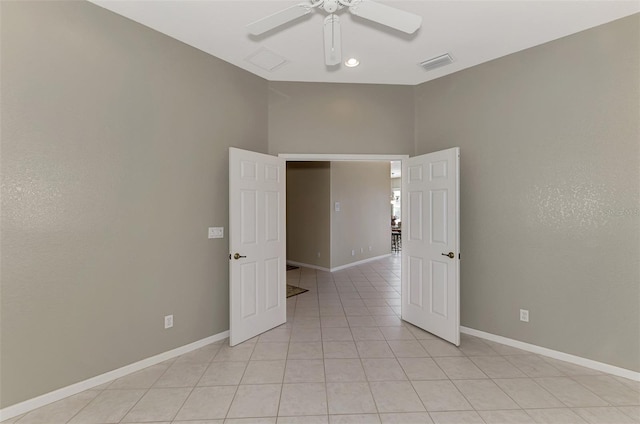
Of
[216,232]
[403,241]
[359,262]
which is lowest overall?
[359,262]

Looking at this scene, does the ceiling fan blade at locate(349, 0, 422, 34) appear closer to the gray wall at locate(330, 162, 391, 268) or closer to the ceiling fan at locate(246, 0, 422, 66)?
the ceiling fan at locate(246, 0, 422, 66)

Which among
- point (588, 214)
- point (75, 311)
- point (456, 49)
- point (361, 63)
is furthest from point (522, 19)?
point (75, 311)

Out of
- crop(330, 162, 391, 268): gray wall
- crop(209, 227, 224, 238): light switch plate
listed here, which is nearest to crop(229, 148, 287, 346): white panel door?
crop(209, 227, 224, 238): light switch plate

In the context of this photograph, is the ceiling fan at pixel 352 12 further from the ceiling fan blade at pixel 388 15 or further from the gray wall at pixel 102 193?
the gray wall at pixel 102 193

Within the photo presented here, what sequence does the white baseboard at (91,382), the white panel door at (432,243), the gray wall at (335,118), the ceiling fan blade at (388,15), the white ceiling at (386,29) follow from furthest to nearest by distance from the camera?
the gray wall at (335,118)
the white panel door at (432,243)
the white ceiling at (386,29)
the white baseboard at (91,382)
the ceiling fan blade at (388,15)

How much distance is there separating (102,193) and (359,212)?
227 inches

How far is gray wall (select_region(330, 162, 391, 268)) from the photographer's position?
→ 6719mm

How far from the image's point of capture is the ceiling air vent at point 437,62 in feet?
10.1

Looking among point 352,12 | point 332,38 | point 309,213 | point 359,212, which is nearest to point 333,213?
point 309,213

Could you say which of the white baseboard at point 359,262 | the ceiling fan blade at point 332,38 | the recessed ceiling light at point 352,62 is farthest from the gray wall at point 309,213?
the ceiling fan blade at point 332,38

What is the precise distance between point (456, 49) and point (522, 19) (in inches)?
22.8

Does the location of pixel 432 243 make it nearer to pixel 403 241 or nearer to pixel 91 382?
pixel 403 241

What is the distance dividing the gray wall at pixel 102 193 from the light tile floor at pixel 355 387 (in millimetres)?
382

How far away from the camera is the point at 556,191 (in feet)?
9.10
